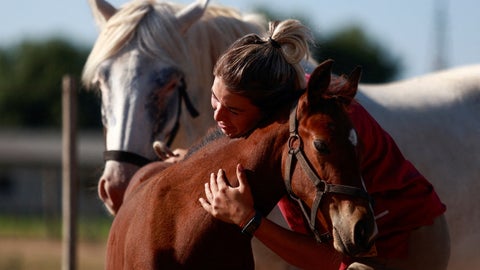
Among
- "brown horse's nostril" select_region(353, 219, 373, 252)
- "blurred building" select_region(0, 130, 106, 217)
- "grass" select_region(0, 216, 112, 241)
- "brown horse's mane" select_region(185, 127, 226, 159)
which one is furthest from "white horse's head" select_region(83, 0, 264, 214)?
"blurred building" select_region(0, 130, 106, 217)

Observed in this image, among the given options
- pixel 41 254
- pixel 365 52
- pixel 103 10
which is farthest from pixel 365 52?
pixel 103 10

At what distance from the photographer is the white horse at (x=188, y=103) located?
5105 millimetres

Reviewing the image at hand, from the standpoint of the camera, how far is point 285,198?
3955mm

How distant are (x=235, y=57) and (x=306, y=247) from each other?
71cm

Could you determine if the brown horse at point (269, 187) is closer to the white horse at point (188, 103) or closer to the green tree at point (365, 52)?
the white horse at point (188, 103)

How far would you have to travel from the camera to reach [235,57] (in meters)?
3.62

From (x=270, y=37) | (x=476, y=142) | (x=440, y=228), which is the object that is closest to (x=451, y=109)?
(x=476, y=142)

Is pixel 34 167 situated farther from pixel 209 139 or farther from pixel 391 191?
pixel 391 191

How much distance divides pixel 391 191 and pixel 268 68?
0.69 metres

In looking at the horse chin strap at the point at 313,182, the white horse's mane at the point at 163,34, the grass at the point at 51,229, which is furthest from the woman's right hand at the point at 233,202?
the grass at the point at 51,229

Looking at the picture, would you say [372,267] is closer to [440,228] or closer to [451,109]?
[440,228]

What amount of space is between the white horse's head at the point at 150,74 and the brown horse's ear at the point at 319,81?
5.69ft

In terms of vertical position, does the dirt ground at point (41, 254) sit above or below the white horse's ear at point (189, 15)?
below

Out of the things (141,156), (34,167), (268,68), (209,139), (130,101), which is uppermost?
(268,68)
